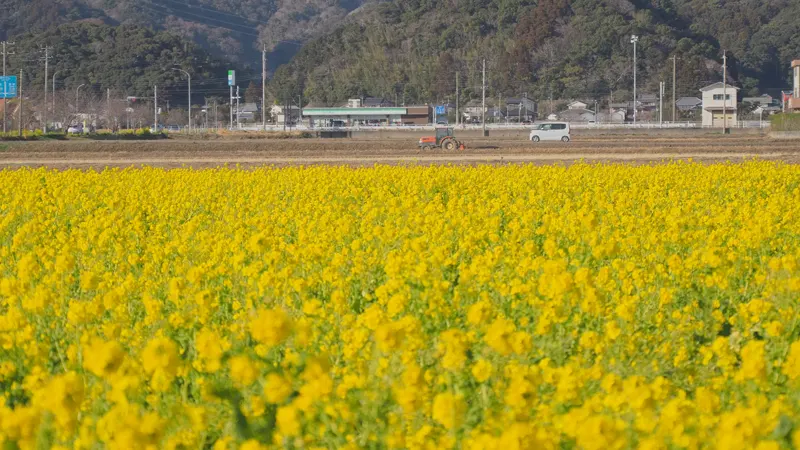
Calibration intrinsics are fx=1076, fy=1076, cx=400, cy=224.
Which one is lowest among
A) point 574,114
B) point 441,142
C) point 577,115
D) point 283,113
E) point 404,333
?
point 404,333

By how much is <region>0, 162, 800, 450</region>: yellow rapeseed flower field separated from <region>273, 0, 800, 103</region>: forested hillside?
97806mm

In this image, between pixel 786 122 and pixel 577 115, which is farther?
pixel 577 115

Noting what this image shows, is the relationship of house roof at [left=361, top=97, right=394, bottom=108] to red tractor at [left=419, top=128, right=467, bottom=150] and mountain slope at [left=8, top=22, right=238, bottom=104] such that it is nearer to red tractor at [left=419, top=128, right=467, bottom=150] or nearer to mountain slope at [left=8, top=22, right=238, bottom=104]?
mountain slope at [left=8, top=22, right=238, bottom=104]

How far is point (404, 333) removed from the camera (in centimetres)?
364

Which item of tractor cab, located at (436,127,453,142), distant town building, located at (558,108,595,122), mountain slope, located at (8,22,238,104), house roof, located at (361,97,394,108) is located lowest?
tractor cab, located at (436,127,453,142)

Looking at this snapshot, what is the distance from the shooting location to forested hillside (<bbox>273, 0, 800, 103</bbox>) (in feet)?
345

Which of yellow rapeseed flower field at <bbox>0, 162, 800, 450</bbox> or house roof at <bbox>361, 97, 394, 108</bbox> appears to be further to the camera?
house roof at <bbox>361, 97, 394, 108</bbox>

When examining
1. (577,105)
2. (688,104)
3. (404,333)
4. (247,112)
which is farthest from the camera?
(247,112)

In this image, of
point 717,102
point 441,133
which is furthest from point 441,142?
point 717,102

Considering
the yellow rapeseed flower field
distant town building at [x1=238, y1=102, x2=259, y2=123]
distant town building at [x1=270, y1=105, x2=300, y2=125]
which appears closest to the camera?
the yellow rapeseed flower field

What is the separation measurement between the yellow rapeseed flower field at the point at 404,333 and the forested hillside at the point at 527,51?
97806 millimetres

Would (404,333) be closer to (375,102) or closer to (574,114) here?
(574,114)

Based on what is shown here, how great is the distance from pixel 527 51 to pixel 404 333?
10746 cm

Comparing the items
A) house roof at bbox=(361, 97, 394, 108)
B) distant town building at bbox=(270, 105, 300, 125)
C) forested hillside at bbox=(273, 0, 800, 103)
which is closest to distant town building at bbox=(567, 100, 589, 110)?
forested hillside at bbox=(273, 0, 800, 103)
